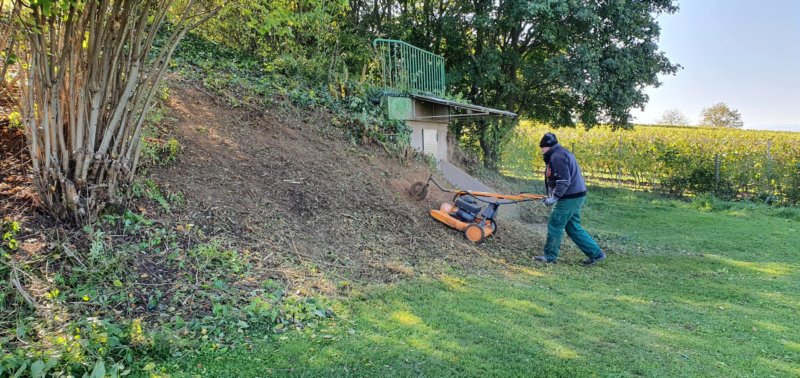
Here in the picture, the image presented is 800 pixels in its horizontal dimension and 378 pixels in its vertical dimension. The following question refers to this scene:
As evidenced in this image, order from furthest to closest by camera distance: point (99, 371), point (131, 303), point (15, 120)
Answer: point (15, 120) → point (131, 303) → point (99, 371)

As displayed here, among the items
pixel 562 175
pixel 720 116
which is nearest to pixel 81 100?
pixel 562 175

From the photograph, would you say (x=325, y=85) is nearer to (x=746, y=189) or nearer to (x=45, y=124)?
(x=45, y=124)

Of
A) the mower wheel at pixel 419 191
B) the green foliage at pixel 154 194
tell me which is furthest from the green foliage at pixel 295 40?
the green foliage at pixel 154 194

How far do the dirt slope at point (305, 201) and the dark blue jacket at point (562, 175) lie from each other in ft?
3.49

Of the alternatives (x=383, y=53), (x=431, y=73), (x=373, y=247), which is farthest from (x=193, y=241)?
(x=431, y=73)

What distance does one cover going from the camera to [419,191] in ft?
25.1

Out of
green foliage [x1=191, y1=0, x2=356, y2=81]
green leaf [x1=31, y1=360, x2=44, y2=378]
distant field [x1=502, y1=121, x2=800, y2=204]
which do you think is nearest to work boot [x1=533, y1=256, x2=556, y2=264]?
green leaf [x1=31, y1=360, x2=44, y2=378]

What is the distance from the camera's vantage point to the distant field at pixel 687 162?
13.8 m

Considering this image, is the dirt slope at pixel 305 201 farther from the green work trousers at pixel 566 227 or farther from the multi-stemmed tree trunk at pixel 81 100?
the multi-stemmed tree trunk at pixel 81 100

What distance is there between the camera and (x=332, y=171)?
23.8ft

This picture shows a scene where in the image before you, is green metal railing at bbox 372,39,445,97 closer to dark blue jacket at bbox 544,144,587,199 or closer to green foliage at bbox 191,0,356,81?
green foliage at bbox 191,0,356,81

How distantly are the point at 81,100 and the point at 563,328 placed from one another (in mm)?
4738

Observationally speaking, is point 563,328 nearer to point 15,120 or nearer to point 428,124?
point 15,120

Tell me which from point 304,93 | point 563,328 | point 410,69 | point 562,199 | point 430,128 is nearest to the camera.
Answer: point 563,328
